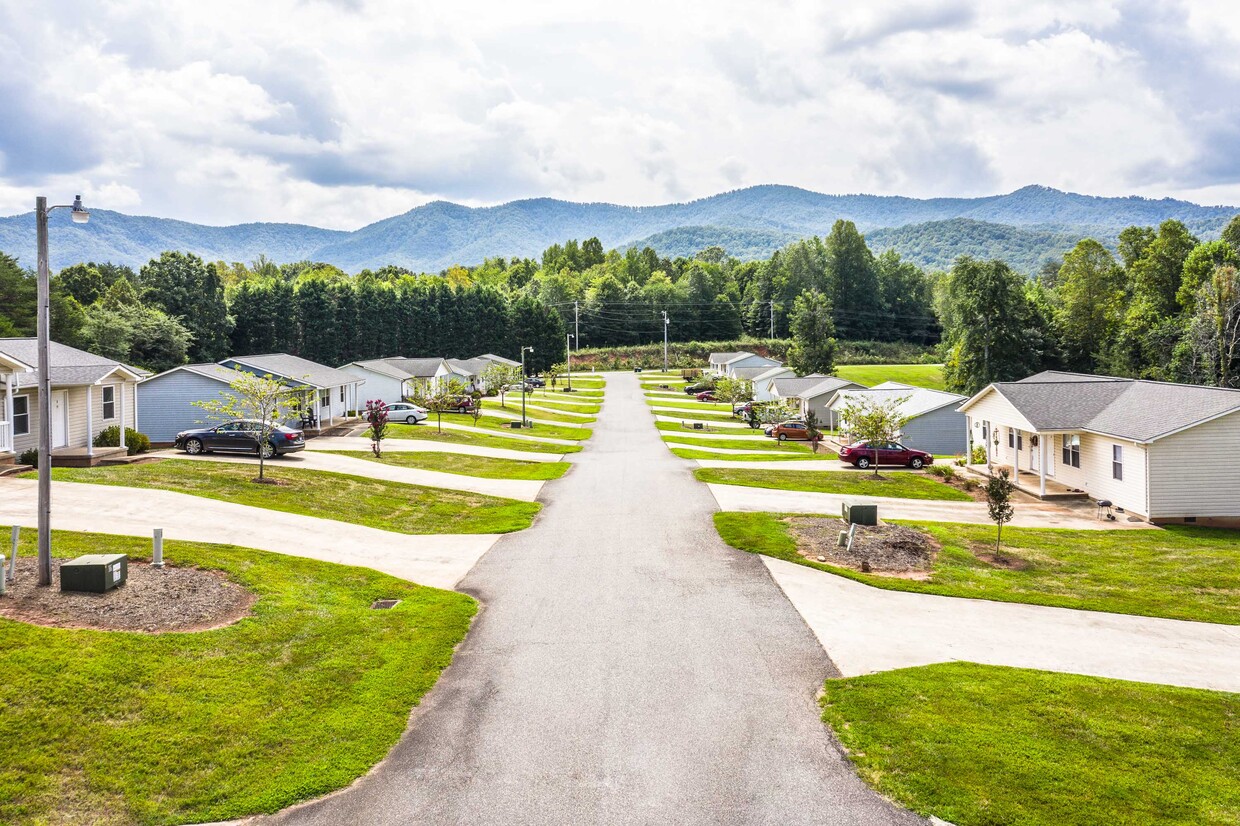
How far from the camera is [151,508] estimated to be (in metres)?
21.8

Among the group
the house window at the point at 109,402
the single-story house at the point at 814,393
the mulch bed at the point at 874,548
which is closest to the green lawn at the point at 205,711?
the mulch bed at the point at 874,548

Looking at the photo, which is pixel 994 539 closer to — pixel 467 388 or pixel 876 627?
pixel 876 627

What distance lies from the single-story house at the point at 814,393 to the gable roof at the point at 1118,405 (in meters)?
18.0

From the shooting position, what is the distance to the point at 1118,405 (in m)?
31.8

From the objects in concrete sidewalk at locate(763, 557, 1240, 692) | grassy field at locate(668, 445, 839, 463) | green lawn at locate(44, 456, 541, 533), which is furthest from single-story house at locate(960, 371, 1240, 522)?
green lawn at locate(44, 456, 541, 533)

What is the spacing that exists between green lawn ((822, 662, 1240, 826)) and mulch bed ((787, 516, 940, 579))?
733cm

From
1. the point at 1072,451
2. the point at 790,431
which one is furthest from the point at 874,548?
the point at 790,431

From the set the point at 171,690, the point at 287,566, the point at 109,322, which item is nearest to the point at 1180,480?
the point at 287,566

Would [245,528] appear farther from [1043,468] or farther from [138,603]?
[1043,468]

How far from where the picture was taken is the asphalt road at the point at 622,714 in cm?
886

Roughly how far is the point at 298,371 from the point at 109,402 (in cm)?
1368

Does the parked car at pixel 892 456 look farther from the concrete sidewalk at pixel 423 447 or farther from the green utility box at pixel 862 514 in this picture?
the green utility box at pixel 862 514

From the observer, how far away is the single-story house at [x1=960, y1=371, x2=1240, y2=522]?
2672cm

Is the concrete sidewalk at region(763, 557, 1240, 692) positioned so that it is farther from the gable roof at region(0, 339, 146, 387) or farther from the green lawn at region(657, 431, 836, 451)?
the green lawn at region(657, 431, 836, 451)
